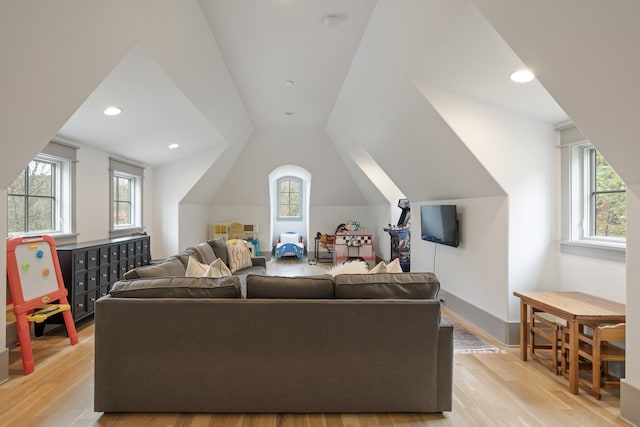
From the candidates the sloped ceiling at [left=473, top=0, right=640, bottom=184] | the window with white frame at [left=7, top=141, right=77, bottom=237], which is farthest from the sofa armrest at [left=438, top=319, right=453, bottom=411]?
the window with white frame at [left=7, top=141, right=77, bottom=237]

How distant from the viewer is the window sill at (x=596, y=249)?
9.43ft

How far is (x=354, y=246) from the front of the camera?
325 inches

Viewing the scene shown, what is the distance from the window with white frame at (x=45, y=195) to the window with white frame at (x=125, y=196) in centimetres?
98

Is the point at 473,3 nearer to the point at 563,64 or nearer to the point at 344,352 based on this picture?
the point at 563,64

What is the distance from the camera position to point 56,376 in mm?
2861

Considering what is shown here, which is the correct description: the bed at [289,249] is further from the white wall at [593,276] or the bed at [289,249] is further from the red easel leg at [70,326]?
the white wall at [593,276]

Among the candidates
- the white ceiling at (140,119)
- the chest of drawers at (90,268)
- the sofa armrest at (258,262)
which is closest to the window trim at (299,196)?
the white ceiling at (140,119)

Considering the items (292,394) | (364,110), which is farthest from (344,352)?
(364,110)

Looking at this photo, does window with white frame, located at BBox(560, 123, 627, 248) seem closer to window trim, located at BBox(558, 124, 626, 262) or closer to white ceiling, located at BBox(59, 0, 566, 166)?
window trim, located at BBox(558, 124, 626, 262)

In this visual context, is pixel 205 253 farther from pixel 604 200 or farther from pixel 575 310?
pixel 604 200

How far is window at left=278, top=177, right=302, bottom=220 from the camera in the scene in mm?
11117

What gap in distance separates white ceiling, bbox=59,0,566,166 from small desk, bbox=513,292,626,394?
1.62 meters

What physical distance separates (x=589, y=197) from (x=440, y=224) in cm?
163

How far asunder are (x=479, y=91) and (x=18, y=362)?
4.50 meters
